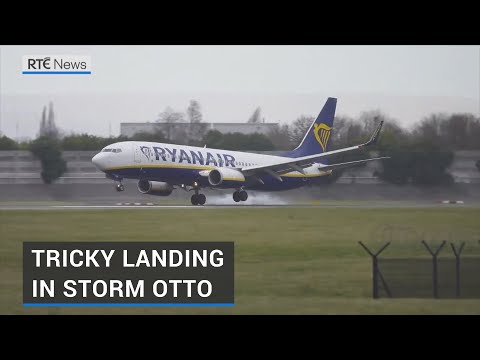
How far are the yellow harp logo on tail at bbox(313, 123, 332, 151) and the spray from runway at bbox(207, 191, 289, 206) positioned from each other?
509cm

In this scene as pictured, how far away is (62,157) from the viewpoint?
50188mm

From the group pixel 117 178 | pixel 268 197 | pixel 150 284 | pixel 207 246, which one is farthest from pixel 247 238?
pixel 268 197

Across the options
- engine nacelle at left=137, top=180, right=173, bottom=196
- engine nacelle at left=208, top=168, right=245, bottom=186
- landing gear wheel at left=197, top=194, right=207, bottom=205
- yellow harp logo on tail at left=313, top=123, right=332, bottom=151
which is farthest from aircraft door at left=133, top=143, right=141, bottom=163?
yellow harp logo on tail at left=313, top=123, right=332, bottom=151

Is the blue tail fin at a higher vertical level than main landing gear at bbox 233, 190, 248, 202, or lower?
higher

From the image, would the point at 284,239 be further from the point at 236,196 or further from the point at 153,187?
the point at 236,196

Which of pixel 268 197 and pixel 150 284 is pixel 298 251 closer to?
pixel 150 284

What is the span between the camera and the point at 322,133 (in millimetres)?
54469

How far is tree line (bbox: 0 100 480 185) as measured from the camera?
42656 mm

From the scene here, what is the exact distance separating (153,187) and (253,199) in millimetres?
7322
